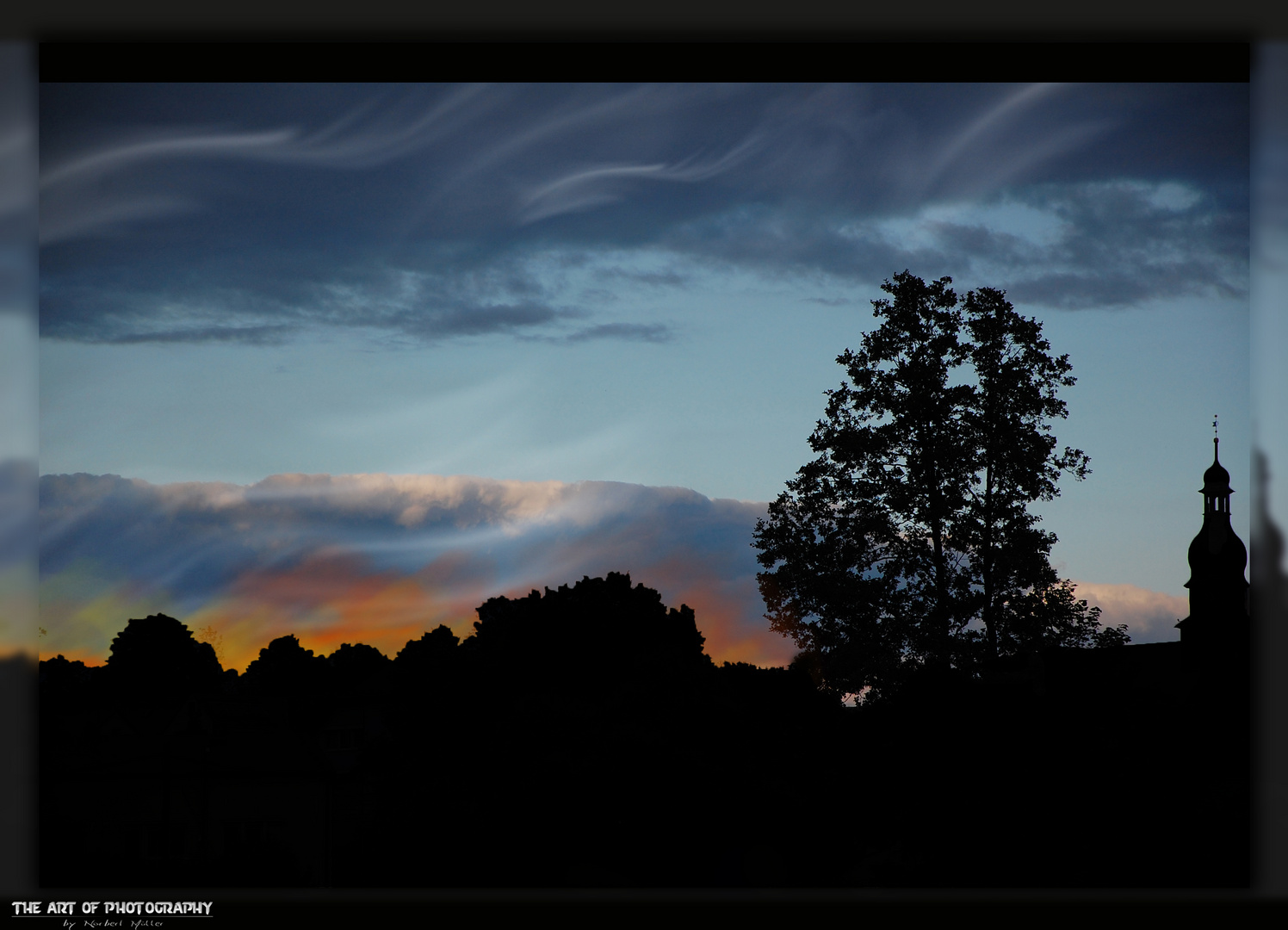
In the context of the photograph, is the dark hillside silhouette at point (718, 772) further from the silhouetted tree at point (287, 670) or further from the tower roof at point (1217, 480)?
the silhouetted tree at point (287, 670)

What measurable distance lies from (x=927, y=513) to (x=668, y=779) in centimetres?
425

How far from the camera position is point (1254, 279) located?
496 centimetres

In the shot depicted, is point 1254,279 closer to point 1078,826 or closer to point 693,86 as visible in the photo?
point 693,86

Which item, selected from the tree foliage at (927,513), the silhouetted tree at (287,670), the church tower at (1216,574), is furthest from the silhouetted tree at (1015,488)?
the silhouetted tree at (287,670)

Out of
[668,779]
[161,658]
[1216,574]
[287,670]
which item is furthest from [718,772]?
[287,670]

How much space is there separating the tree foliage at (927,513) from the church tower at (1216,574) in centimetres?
1444

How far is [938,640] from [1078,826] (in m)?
4.02

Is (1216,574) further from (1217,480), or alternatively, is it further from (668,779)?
(668,779)

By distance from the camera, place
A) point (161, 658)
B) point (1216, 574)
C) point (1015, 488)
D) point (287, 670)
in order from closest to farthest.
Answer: point (1015, 488), point (1216, 574), point (161, 658), point (287, 670)

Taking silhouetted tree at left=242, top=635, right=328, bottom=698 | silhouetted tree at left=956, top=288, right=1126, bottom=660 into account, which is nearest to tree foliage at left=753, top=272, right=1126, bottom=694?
silhouetted tree at left=956, top=288, right=1126, bottom=660

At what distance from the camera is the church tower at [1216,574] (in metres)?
26.6

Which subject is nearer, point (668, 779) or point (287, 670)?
point (668, 779)

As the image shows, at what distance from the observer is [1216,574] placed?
30359mm

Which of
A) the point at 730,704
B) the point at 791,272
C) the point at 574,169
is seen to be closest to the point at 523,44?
the point at 574,169
